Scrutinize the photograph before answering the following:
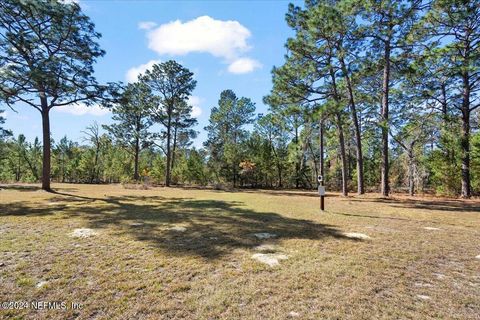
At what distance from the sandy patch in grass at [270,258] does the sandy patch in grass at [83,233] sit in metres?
2.98

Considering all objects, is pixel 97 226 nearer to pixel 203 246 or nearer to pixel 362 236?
pixel 203 246

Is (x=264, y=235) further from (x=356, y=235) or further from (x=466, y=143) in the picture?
(x=466, y=143)

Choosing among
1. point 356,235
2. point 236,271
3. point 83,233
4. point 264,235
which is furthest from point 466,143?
point 83,233

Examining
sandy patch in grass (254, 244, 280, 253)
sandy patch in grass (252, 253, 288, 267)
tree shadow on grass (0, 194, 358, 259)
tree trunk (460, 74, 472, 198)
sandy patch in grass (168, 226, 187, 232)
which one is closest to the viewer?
sandy patch in grass (252, 253, 288, 267)

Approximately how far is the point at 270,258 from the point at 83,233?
3.39 meters

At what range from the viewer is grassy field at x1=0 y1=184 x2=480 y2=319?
2.29 m

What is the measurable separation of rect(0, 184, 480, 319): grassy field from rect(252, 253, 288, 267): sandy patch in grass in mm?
80

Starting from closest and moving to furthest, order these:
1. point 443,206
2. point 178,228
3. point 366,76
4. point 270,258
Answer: point 270,258, point 178,228, point 443,206, point 366,76

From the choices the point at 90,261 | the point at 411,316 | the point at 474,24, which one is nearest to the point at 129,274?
→ the point at 90,261

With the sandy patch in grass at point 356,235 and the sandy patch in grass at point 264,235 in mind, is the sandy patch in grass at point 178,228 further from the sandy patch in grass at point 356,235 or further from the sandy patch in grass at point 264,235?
the sandy patch in grass at point 356,235

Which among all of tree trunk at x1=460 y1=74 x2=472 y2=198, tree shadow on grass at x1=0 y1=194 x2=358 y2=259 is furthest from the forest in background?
tree shadow on grass at x1=0 y1=194 x2=358 y2=259

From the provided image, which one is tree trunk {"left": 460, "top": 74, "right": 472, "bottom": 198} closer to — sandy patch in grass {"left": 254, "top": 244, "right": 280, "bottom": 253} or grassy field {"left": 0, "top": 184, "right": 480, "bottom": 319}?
grassy field {"left": 0, "top": 184, "right": 480, "bottom": 319}

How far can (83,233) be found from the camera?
4.68 meters

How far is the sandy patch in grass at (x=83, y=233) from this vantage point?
4.51 m
